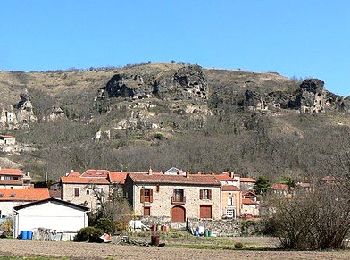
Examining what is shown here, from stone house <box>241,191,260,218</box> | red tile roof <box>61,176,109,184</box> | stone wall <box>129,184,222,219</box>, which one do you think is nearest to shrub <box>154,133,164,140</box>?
stone house <box>241,191,260,218</box>

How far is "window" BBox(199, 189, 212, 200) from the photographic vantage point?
6044 centimetres

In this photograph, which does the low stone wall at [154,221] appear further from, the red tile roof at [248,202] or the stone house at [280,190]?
the red tile roof at [248,202]

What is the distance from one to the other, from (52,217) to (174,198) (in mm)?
15277

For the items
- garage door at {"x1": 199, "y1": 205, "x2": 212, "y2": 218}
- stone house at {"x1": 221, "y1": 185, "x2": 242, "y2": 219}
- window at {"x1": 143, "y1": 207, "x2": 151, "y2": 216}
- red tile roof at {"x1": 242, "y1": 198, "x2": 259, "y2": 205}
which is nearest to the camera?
window at {"x1": 143, "y1": 207, "x2": 151, "y2": 216}

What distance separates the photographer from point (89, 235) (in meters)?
41.0

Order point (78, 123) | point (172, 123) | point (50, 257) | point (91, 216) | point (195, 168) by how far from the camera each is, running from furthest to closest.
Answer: point (78, 123) < point (172, 123) < point (195, 168) < point (91, 216) < point (50, 257)

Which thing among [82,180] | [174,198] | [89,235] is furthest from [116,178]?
[89,235]

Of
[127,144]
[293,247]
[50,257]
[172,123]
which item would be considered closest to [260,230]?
[293,247]

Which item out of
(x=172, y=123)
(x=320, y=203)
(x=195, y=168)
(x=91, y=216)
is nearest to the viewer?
(x=320, y=203)

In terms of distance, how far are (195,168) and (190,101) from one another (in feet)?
241

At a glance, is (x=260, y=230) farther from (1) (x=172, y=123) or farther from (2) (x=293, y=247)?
(1) (x=172, y=123)

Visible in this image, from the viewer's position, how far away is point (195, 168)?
123 metres

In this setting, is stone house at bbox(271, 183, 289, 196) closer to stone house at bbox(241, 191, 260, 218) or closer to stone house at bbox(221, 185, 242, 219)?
stone house at bbox(241, 191, 260, 218)

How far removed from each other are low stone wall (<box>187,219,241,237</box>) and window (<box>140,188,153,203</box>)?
238 inches
